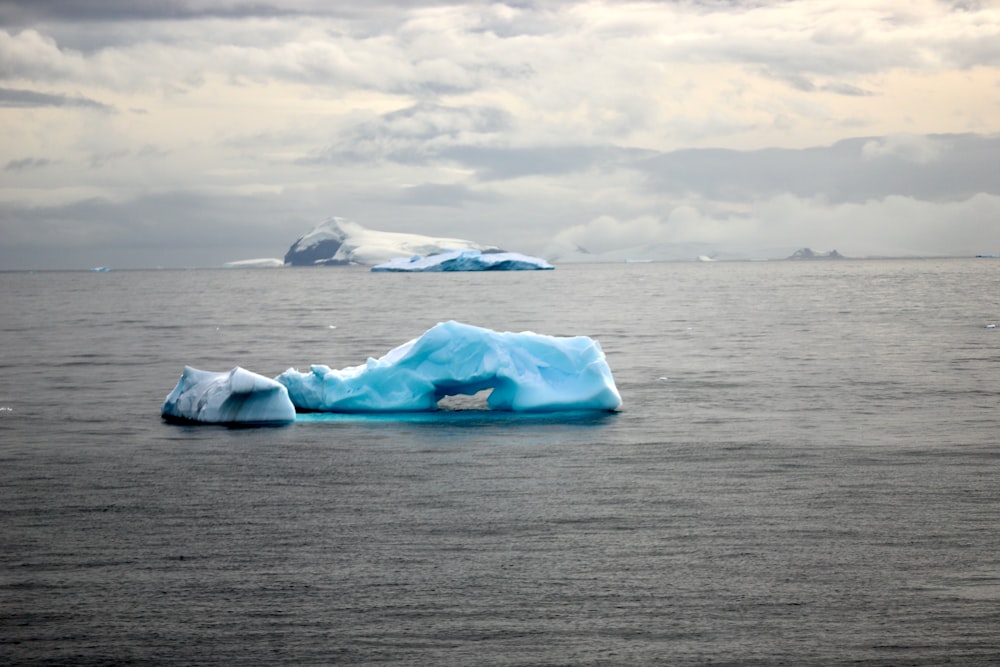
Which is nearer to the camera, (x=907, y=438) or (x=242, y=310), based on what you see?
(x=907, y=438)

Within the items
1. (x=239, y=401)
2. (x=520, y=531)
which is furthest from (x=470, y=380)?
(x=520, y=531)

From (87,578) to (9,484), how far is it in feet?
16.9

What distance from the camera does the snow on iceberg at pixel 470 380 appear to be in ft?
64.5

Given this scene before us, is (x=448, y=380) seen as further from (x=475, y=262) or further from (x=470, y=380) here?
(x=475, y=262)

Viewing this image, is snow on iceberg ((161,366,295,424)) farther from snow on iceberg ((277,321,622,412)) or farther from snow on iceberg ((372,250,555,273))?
snow on iceberg ((372,250,555,273))

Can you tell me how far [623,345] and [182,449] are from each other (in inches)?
866

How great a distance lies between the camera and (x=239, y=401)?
19.0 metres

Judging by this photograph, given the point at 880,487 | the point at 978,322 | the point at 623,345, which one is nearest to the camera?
the point at 880,487

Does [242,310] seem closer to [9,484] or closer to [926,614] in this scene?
[9,484]

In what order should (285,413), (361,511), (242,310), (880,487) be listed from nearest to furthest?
(361,511) → (880,487) → (285,413) → (242,310)

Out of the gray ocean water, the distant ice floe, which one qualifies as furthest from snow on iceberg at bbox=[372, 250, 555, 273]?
the distant ice floe

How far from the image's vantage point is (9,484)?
46.9ft

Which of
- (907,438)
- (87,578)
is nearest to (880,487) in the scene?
(907,438)

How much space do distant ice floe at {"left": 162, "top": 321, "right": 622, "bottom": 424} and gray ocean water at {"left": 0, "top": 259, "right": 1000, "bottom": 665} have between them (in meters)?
0.56
